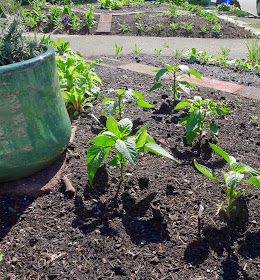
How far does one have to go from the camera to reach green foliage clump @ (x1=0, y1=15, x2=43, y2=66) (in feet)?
6.41

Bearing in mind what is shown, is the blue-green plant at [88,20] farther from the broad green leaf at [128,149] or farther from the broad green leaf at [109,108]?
the broad green leaf at [128,149]

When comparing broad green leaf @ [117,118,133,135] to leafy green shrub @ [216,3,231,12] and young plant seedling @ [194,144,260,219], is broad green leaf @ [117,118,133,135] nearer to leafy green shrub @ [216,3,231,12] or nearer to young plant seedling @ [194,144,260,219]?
young plant seedling @ [194,144,260,219]

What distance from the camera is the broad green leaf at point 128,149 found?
1731 millimetres

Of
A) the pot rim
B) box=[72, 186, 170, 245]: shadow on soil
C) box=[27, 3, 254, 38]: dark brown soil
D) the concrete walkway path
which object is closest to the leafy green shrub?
Answer: box=[27, 3, 254, 38]: dark brown soil

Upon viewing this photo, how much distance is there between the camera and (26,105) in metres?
1.92

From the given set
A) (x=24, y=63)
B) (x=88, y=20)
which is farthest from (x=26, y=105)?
(x=88, y=20)

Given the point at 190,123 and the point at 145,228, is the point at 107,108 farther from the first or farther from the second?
the point at 145,228

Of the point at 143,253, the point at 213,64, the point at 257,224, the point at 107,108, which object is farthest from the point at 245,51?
the point at 143,253

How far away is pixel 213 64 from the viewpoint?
4.83m

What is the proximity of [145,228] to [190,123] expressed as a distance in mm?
859

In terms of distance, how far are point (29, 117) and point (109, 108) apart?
65cm

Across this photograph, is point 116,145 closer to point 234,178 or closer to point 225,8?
point 234,178

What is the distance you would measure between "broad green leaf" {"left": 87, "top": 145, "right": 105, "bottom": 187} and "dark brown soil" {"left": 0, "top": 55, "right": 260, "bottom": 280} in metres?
0.23

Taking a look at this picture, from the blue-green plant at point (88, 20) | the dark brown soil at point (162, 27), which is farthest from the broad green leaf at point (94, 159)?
the blue-green plant at point (88, 20)
